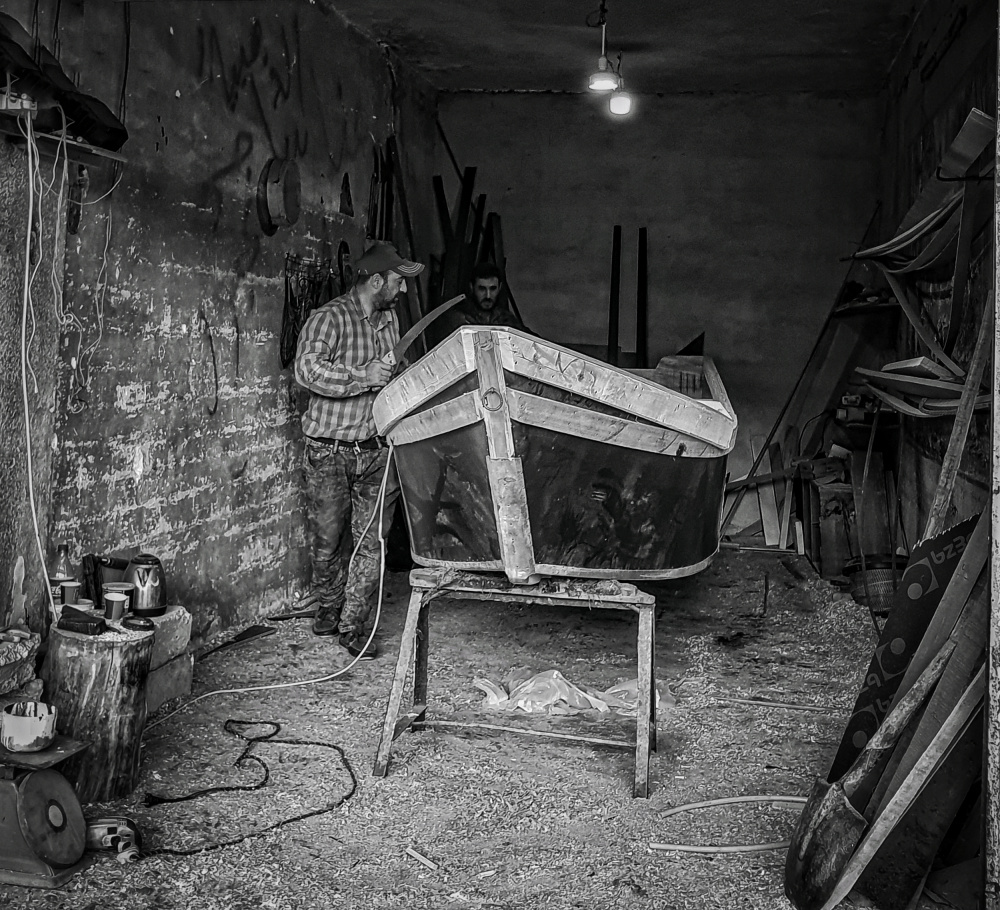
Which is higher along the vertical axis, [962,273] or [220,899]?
[962,273]

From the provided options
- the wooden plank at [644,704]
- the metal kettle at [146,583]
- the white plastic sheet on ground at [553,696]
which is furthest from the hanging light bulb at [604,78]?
the metal kettle at [146,583]

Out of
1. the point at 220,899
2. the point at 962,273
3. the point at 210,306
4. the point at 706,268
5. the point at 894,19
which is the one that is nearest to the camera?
the point at 220,899

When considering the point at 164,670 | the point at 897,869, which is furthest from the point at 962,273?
the point at 164,670

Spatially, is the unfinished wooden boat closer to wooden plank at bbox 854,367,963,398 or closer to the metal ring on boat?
the metal ring on boat

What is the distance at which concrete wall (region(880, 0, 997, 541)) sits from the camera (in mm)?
4199

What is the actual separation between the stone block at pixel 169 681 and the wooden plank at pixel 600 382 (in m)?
1.89

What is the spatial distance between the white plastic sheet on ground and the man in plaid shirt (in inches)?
30.4

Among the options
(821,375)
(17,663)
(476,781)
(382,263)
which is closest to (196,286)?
(382,263)

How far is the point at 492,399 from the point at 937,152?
355 cm

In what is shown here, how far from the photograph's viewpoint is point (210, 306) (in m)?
4.74

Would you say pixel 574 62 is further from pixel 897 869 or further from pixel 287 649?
pixel 897 869

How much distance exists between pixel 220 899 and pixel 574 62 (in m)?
6.16

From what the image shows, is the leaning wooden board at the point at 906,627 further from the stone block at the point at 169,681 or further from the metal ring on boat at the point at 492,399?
the stone block at the point at 169,681

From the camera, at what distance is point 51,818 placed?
2719 millimetres
